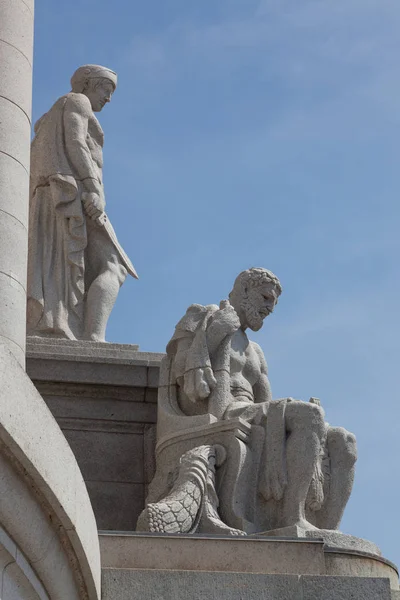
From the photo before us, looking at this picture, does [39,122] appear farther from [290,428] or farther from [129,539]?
[129,539]

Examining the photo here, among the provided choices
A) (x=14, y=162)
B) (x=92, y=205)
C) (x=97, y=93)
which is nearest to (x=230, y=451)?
(x=14, y=162)

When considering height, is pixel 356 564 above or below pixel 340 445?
below

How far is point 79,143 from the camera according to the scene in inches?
633

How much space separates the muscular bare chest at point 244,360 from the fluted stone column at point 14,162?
2558 mm

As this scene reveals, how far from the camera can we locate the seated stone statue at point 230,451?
12.5 metres

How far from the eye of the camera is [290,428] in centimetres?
1297

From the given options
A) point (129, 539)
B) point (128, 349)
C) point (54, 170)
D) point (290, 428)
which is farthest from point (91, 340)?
point (129, 539)

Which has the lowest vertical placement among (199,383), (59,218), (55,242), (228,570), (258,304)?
(228,570)

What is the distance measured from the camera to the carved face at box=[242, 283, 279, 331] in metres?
14.5

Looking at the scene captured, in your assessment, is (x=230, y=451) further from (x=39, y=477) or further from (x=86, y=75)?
(x=86, y=75)

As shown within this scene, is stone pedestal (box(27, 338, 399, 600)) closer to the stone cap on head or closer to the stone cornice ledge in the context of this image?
the stone cornice ledge

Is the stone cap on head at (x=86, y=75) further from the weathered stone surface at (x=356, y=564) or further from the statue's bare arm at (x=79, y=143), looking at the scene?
the weathered stone surface at (x=356, y=564)

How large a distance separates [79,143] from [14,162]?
3.52 meters

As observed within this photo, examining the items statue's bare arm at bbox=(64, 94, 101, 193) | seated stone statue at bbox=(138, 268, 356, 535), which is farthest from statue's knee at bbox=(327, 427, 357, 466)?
statue's bare arm at bbox=(64, 94, 101, 193)
